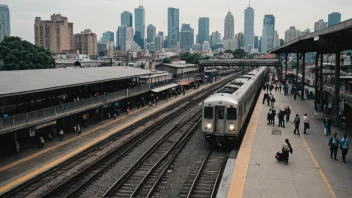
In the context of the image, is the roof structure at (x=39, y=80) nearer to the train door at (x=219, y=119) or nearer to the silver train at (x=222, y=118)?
the silver train at (x=222, y=118)

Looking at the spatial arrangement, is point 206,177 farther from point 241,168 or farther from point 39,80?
point 39,80

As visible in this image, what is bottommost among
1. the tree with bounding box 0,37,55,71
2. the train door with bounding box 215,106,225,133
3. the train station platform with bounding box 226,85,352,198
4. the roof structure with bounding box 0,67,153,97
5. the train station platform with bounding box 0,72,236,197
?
the train station platform with bounding box 0,72,236,197

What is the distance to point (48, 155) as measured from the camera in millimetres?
20016

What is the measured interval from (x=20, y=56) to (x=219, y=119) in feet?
154

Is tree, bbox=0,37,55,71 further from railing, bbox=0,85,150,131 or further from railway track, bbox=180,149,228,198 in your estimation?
railway track, bbox=180,149,228,198

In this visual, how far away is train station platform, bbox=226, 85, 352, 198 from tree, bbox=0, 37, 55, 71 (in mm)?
45799

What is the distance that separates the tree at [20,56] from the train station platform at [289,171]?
4580 centimetres

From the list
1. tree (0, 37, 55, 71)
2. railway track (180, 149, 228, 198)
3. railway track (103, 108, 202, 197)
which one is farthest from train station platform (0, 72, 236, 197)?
tree (0, 37, 55, 71)

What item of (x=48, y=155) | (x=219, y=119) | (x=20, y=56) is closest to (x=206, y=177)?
(x=219, y=119)

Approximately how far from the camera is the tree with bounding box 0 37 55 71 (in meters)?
56.5

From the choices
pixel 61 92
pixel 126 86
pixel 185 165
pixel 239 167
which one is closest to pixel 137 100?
pixel 126 86

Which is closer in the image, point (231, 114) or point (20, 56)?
point (231, 114)

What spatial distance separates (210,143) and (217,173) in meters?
4.60

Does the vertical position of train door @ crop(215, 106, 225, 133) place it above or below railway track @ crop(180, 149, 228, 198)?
above
